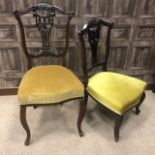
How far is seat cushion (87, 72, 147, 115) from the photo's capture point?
163cm

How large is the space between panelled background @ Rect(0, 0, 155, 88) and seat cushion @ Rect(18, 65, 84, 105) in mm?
447

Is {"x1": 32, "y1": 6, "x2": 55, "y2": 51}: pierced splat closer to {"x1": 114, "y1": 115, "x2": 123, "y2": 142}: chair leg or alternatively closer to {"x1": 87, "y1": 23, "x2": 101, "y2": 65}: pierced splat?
{"x1": 87, "y1": 23, "x2": 101, "y2": 65}: pierced splat

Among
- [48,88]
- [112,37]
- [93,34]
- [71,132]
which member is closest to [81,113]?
[71,132]

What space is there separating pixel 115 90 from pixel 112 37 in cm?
64

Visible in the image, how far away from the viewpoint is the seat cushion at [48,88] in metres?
1.52

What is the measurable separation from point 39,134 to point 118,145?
27.9 inches

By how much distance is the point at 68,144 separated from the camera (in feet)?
5.78

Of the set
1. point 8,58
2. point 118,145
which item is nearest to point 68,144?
point 118,145

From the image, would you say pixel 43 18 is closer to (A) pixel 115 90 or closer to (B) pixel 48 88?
(B) pixel 48 88

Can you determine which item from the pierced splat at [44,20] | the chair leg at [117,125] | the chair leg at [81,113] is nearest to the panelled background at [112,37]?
the pierced splat at [44,20]

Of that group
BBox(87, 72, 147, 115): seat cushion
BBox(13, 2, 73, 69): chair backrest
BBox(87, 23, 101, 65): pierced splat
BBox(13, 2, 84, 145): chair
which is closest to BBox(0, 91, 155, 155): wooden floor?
BBox(13, 2, 84, 145): chair

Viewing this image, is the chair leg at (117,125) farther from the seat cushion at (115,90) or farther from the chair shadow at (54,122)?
the chair shadow at (54,122)

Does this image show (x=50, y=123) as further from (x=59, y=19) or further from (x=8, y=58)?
(x=59, y=19)

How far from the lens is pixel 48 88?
157 cm
